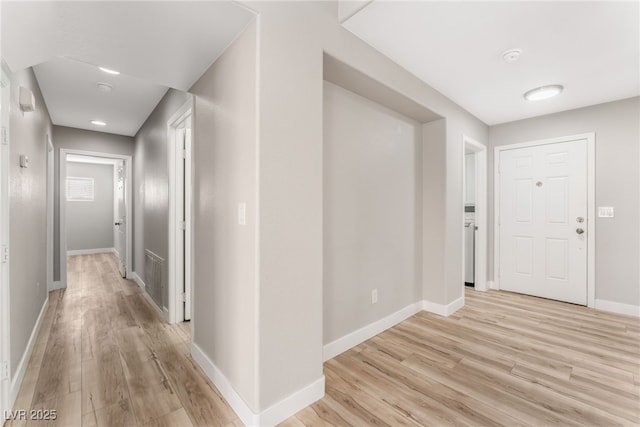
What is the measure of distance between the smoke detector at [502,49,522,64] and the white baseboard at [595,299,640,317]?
314cm

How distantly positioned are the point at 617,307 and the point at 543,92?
8.78 feet

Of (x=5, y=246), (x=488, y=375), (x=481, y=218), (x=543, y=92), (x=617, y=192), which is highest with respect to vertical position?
(x=543, y=92)

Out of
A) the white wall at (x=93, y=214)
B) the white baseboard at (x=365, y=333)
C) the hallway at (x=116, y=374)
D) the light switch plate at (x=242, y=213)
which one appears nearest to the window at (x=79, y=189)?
the white wall at (x=93, y=214)

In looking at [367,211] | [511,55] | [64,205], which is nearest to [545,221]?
[511,55]

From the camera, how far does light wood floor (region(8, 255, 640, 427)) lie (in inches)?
65.0

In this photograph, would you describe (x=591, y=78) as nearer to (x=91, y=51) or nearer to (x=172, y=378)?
(x=91, y=51)

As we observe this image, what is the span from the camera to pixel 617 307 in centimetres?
329

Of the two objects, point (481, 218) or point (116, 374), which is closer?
point (116, 374)

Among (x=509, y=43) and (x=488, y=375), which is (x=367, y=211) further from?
(x=509, y=43)

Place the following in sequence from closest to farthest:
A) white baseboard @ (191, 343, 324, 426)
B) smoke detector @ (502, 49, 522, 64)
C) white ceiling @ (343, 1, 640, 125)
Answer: white baseboard @ (191, 343, 324, 426)
white ceiling @ (343, 1, 640, 125)
smoke detector @ (502, 49, 522, 64)

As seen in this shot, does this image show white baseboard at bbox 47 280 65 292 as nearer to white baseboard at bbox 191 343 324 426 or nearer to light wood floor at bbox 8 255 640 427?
light wood floor at bbox 8 255 640 427

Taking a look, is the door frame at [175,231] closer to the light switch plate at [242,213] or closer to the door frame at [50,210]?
the light switch plate at [242,213]

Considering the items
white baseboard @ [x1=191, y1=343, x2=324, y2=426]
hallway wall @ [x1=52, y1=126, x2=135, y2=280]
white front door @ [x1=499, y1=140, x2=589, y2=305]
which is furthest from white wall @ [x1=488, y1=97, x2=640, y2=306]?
hallway wall @ [x1=52, y1=126, x2=135, y2=280]

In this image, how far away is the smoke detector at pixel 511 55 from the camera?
227 centimetres
